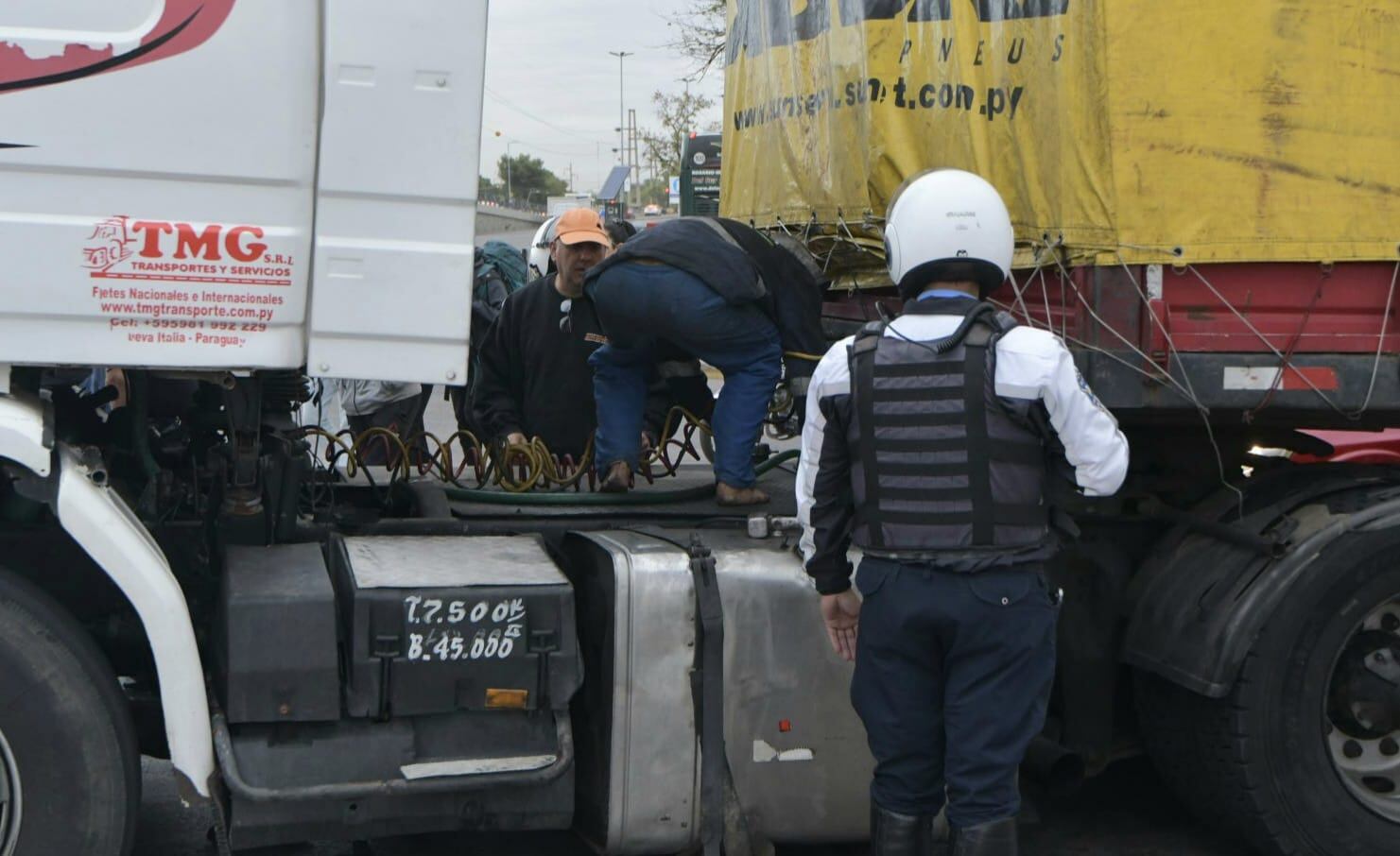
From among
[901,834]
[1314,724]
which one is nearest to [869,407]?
[901,834]

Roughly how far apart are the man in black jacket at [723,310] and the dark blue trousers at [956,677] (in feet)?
4.10

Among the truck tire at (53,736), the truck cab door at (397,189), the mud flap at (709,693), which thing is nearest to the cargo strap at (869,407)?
the mud flap at (709,693)

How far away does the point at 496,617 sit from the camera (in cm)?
381

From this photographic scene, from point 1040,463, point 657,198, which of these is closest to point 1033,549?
point 1040,463

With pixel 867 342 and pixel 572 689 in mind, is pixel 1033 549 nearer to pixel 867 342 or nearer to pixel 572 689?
pixel 867 342

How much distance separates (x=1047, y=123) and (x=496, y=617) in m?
1.88

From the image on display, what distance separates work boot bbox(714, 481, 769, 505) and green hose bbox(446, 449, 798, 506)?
0.09 metres

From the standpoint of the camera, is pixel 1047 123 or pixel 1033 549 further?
pixel 1047 123

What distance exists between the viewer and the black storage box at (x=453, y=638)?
3736 millimetres

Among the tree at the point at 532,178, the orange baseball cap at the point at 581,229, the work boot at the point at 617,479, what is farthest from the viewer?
the tree at the point at 532,178

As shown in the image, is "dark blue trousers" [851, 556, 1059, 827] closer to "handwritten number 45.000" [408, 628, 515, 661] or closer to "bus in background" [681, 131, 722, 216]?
"handwritten number 45.000" [408, 628, 515, 661]

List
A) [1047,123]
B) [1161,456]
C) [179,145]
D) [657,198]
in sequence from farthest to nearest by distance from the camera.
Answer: [657,198] → [1161,456] → [1047,123] → [179,145]

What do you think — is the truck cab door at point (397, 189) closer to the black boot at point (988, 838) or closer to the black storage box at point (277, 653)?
the black storage box at point (277, 653)

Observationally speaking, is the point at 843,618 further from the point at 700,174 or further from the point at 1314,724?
the point at 700,174
